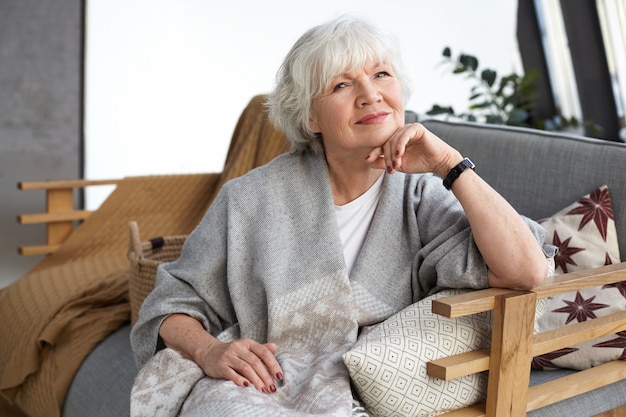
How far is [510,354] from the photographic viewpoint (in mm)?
1615

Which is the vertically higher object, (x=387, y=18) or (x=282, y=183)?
(x=387, y=18)

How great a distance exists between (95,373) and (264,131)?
1163mm

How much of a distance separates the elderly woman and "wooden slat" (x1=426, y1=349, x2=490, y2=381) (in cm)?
15

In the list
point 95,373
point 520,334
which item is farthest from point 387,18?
point 520,334

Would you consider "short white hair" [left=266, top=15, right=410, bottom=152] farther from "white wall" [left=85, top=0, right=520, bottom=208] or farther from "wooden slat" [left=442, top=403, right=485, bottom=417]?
"white wall" [left=85, top=0, right=520, bottom=208]

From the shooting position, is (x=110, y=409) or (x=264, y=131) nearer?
(x=110, y=409)

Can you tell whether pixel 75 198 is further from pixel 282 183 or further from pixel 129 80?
pixel 282 183

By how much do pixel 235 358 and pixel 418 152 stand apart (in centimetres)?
55

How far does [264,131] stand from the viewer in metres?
3.16

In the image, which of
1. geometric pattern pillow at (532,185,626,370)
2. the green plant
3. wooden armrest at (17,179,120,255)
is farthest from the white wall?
geometric pattern pillow at (532,185,626,370)

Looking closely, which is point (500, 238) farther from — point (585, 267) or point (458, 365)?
point (585, 267)

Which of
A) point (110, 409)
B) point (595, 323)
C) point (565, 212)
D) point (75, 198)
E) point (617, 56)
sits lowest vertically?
point (110, 409)

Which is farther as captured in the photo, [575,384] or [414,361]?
[575,384]

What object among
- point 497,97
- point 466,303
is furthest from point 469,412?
point 497,97
